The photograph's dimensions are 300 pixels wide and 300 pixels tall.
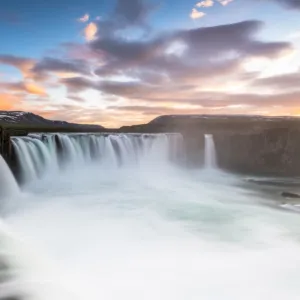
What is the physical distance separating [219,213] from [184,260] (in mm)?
5188

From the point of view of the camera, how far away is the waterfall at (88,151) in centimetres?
1705

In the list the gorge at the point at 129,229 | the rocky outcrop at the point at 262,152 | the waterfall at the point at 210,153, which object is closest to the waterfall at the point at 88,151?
→ the gorge at the point at 129,229

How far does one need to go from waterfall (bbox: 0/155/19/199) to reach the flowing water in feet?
0.21

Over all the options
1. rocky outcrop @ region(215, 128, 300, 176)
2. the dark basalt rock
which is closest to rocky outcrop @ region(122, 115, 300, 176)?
rocky outcrop @ region(215, 128, 300, 176)

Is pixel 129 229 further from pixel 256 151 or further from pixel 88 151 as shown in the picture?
pixel 256 151

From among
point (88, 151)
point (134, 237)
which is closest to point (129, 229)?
point (134, 237)

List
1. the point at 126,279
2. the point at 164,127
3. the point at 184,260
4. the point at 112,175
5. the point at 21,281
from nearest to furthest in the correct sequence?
the point at 21,281, the point at 126,279, the point at 184,260, the point at 112,175, the point at 164,127

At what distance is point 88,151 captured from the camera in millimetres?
21859

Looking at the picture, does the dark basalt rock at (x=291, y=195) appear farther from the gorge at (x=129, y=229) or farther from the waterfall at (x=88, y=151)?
the waterfall at (x=88, y=151)

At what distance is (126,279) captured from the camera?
694 centimetres

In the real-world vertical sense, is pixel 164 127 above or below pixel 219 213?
above

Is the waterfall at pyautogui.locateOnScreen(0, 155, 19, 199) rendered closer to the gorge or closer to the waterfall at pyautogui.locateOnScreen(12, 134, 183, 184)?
the gorge

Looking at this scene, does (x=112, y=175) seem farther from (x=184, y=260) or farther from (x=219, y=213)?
(x=184, y=260)

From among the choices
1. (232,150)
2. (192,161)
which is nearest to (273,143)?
(232,150)
